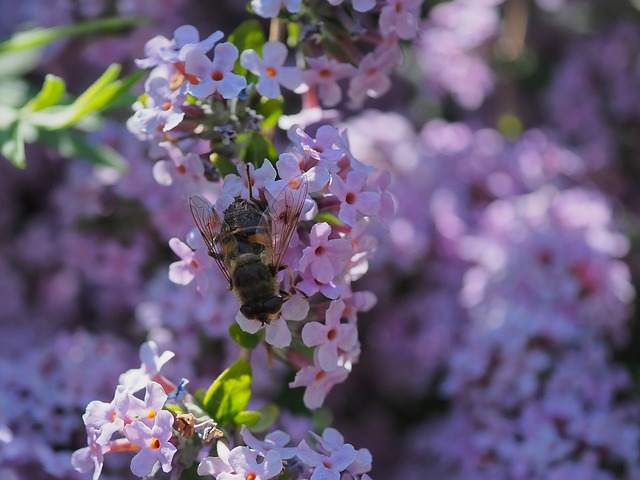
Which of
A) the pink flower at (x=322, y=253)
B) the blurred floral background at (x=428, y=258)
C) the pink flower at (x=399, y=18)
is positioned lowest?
the blurred floral background at (x=428, y=258)

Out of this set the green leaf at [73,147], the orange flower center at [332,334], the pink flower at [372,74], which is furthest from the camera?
the green leaf at [73,147]

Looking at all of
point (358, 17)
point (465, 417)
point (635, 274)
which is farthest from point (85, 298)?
point (635, 274)

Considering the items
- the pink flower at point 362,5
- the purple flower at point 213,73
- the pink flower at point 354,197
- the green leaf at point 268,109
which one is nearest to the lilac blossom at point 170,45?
the purple flower at point 213,73

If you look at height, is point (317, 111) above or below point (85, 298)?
above

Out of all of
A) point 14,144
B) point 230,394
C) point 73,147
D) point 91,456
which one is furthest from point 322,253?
point 73,147

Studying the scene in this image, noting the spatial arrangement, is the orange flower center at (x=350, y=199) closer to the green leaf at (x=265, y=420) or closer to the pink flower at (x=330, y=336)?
the pink flower at (x=330, y=336)

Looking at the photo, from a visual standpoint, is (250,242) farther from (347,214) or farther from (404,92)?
(404,92)

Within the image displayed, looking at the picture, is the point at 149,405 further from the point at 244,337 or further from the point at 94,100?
the point at 94,100
